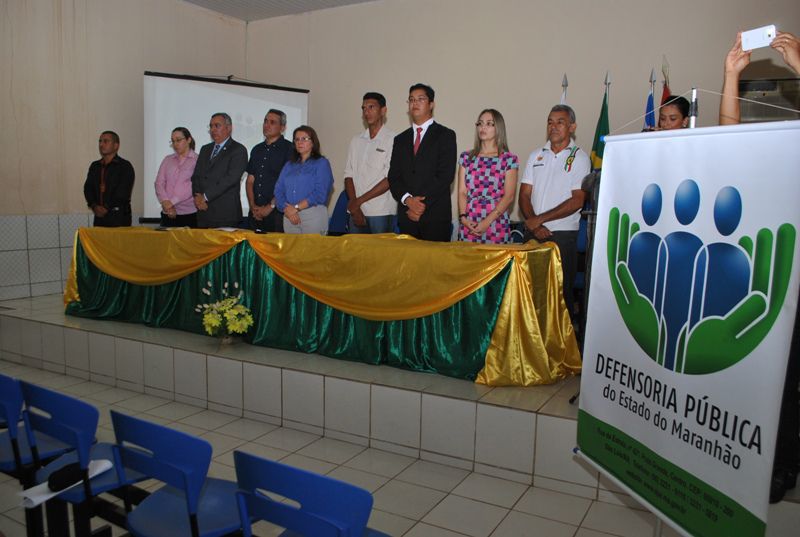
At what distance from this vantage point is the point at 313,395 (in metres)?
3.16

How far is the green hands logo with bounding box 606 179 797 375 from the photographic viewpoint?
1.19 m

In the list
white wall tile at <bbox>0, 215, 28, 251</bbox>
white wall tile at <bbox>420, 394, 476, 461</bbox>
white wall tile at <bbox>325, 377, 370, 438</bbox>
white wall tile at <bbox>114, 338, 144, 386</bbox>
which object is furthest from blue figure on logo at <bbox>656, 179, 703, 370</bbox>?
white wall tile at <bbox>0, 215, 28, 251</bbox>

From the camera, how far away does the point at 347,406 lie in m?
3.05

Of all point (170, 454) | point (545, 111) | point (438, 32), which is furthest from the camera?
point (438, 32)

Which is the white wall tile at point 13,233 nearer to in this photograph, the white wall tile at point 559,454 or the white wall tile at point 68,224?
the white wall tile at point 68,224

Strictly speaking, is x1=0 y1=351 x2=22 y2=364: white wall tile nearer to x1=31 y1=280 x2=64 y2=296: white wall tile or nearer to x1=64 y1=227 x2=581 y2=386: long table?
x1=64 y1=227 x2=581 y2=386: long table

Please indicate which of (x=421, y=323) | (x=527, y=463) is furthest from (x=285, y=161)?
(x=527, y=463)

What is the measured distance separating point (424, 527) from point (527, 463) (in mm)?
610

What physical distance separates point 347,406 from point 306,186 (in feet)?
6.18

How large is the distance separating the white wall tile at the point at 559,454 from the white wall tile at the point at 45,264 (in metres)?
5.12

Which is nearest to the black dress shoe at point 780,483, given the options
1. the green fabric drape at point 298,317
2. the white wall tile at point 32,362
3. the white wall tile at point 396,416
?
the green fabric drape at point 298,317

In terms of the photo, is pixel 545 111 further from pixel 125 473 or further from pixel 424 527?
pixel 125 473

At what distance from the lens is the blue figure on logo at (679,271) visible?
53.5 inches

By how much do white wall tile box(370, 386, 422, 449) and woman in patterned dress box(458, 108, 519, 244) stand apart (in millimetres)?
1273
